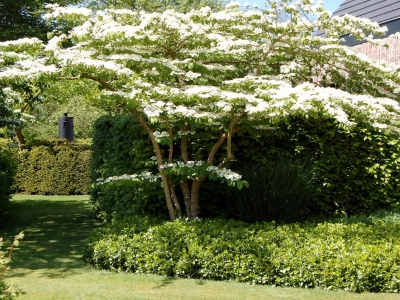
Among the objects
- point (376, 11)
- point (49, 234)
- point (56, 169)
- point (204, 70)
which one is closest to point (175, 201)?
point (204, 70)

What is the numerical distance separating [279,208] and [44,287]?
3552mm

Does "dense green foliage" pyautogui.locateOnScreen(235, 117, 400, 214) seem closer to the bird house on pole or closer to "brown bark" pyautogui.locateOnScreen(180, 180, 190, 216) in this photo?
"brown bark" pyautogui.locateOnScreen(180, 180, 190, 216)

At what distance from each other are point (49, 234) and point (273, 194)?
449 centimetres

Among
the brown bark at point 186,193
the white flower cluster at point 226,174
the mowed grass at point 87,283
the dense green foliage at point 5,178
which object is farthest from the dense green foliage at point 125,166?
the dense green foliage at point 5,178

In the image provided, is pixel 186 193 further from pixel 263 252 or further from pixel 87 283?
pixel 87 283

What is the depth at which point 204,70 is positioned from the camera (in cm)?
733

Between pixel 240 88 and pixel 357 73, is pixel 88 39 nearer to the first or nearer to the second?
pixel 240 88

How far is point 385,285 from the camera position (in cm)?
571

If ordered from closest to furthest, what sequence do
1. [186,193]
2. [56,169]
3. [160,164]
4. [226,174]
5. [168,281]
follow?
1. [168,281]
2. [226,174]
3. [160,164]
4. [186,193]
5. [56,169]

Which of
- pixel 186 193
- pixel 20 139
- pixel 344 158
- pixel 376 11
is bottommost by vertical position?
pixel 186 193

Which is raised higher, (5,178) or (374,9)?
(374,9)

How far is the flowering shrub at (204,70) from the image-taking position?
6.45 meters

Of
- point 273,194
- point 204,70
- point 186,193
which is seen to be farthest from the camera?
point 186,193

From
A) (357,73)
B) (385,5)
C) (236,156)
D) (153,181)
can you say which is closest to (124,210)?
(153,181)
